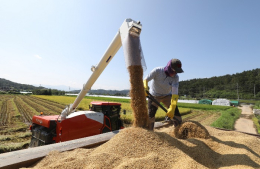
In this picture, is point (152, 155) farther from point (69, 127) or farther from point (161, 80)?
point (69, 127)

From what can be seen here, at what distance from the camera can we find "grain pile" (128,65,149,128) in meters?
2.39

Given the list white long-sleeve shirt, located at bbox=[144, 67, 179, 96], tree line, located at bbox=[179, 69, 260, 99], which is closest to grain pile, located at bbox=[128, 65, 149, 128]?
white long-sleeve shirt, located at bbox=[144, 67, 179, 96]

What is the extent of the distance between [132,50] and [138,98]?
30.9 inches

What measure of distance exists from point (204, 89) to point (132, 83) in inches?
3038

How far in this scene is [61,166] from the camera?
1.60 metres

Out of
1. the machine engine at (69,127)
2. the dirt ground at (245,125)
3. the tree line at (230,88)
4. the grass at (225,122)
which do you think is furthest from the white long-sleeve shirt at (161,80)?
the tree line at (230,88)

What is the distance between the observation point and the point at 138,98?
243 centimetres

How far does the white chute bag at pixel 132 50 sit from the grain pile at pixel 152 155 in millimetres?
1062

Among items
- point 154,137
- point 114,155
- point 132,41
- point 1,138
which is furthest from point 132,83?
point 1,138

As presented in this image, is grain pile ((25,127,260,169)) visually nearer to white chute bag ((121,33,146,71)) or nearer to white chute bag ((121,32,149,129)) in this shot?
white chute bag ((121,32,149,129))

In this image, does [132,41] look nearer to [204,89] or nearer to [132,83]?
[132,83]

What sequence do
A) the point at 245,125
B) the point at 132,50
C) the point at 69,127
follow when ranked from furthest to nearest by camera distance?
the point at 245,125 < the point at 69,127 < the point at 132,50

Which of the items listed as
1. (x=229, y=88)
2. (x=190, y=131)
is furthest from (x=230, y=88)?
(x=190, y=131)

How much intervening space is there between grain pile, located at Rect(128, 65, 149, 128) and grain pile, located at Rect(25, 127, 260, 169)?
0.81ft
